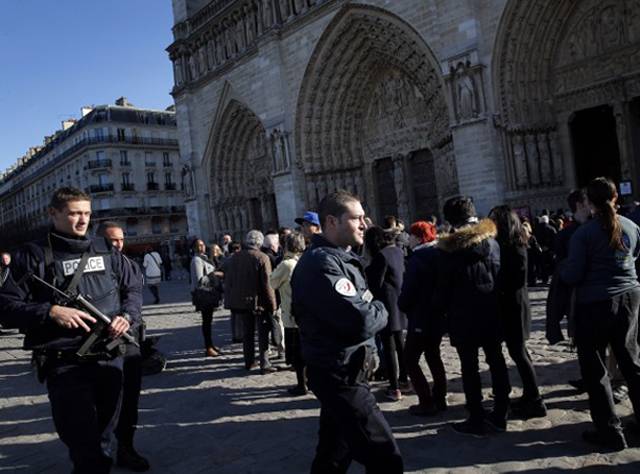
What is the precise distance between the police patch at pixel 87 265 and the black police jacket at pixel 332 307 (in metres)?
1.36

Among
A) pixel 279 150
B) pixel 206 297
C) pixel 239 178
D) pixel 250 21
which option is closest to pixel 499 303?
pixel 206 297

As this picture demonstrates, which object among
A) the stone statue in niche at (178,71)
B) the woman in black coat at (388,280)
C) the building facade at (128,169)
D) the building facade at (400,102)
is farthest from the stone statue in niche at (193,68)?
the woman in black coat at (388,280)

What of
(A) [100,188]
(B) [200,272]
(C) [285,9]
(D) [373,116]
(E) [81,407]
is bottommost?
(E) [81,407]

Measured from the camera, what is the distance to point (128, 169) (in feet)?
169

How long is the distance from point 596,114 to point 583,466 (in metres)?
14.3

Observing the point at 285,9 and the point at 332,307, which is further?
the point at 285,9

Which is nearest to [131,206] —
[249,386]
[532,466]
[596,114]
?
[596,114]

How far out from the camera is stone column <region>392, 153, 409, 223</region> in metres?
20.2

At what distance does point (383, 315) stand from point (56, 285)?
6.33 ft

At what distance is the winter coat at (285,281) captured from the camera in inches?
240

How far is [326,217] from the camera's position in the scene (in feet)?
9.14

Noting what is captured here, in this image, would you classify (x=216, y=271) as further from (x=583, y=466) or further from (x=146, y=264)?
(x=146, y=264)

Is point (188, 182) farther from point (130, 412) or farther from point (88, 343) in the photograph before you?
point (88, 343)

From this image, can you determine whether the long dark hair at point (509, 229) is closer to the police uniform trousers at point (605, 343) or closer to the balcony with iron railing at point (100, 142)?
the police uniform trousers at point (605, 343)
